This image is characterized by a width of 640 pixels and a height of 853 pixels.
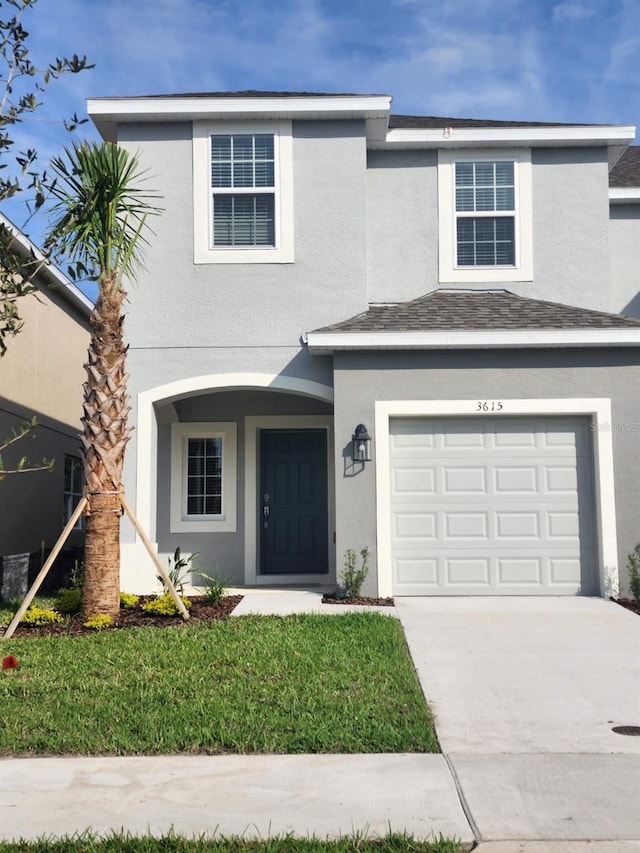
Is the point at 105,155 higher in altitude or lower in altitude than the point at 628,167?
lower

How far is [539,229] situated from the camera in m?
12.8

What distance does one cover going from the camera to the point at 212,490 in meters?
13.3

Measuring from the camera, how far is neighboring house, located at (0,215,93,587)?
13406 mm

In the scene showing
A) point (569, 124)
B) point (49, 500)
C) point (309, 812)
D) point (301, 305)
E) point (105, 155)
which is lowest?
point (309, 812)

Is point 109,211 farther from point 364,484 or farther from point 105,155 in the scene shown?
point 364,484

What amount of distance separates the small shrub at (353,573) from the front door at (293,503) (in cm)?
244

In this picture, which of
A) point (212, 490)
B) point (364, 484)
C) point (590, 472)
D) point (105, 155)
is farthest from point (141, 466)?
point (590, 472)

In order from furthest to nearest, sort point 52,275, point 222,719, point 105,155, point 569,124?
point 52,275, point 569,124, point 105,155, point 222,719

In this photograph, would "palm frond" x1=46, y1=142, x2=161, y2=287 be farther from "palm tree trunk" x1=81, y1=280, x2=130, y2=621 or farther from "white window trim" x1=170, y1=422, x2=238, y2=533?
"white window trim" x1=170, y1=422, x2=238, y2=533

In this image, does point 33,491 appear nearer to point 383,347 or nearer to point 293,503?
point 293,503

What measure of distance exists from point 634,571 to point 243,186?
297 inches

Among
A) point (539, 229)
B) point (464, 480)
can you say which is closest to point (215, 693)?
point (464, 480)

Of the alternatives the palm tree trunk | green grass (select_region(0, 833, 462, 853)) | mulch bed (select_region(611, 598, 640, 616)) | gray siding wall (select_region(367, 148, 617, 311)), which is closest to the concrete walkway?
green grass (select_region(0, 833, 462, 853))

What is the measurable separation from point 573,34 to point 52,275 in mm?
9017
